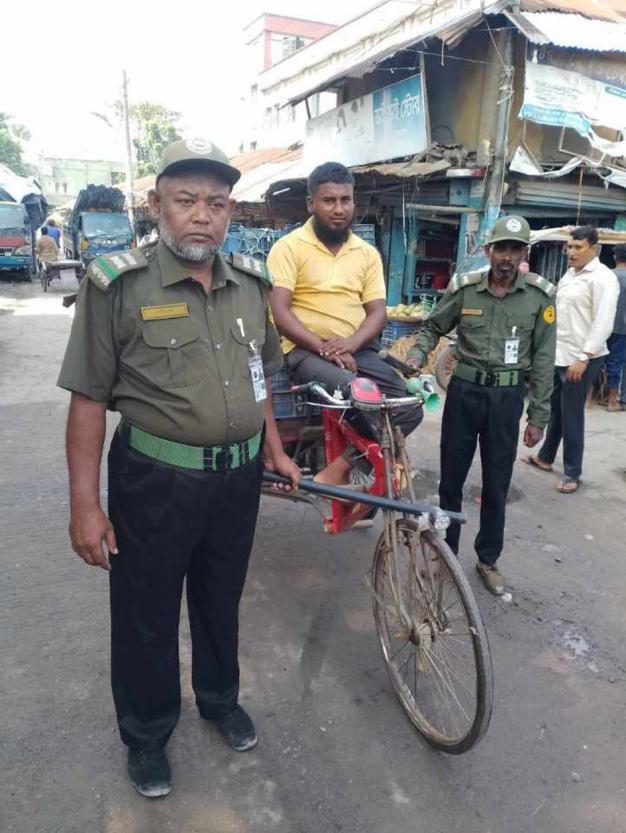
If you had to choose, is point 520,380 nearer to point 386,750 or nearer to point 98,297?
point 386,750

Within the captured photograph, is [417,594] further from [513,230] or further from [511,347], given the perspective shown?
[513,230]

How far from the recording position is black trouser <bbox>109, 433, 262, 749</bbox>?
2006mm

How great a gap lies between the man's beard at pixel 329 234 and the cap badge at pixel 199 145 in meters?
1.39

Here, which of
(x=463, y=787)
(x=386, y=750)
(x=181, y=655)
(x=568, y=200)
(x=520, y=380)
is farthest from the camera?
(x=568, y=200)

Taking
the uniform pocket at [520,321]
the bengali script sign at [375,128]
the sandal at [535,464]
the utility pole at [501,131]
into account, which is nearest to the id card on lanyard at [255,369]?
the uniform pocket at [520,321]

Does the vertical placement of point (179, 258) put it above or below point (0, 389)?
above

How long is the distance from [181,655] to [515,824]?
5.11 feet

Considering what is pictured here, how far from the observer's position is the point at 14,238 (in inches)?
762

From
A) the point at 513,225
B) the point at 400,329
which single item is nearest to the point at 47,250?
the point at 400,329

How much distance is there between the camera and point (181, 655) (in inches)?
117

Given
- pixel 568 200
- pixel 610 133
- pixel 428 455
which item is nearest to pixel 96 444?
pixel 428 455

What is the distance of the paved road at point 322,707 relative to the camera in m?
2.15

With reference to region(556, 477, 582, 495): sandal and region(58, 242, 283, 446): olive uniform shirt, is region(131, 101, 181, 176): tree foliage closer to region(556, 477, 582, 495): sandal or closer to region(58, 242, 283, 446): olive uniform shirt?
region(556, 477, 582, 495): sandal

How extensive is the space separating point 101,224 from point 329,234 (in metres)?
19.7
